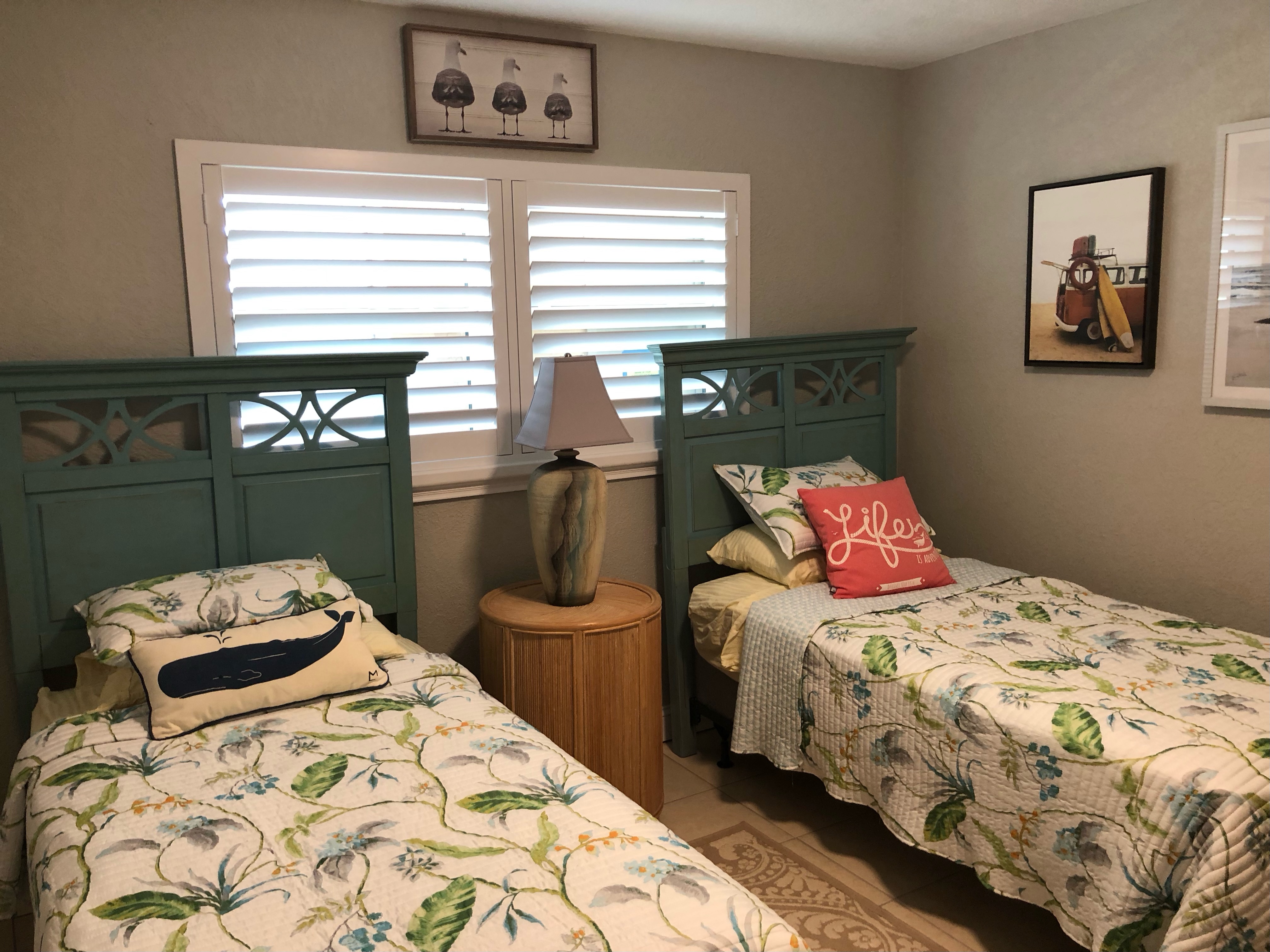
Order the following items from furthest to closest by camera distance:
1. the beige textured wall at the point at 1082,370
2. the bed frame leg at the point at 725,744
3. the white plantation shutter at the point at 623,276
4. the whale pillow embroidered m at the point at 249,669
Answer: the bed frame leg at the point at 725,744, the white plantation shutter at the point at 623,276, the beige textured wall at the point at 1082,370, the whale pillow embroidered m at the point at 249,669

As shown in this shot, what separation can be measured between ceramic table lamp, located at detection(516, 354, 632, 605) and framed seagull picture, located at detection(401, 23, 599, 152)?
0.75 m

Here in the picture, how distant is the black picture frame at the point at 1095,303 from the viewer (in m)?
2.86

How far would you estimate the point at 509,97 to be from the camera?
2854 millimetres

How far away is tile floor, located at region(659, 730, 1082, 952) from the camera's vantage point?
223cm

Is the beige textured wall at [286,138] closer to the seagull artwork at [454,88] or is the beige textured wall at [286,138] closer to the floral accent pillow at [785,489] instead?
the seagull artwork at [454,88]

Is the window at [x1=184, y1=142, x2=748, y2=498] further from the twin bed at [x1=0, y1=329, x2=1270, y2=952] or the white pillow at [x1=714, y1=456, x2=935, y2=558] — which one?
the white pillow at [x1=714, y1=456, x2=935, y2=558]

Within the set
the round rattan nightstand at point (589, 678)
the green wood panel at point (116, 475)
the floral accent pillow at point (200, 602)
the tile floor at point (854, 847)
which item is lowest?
the tile floor at point (854, 847)

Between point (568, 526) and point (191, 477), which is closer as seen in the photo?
point (191, 477)

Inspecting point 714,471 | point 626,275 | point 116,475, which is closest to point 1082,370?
point 714,471

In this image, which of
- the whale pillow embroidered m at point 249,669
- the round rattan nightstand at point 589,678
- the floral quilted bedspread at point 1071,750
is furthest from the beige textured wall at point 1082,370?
the whale pillow embroidered m at point 249,669

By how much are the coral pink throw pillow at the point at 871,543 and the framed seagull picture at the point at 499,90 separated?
4.50ft

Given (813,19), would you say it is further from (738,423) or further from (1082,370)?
(1082,370)

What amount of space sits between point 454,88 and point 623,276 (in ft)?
2.52

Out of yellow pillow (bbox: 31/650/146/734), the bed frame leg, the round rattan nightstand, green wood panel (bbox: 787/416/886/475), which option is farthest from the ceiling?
the bed frame leg
